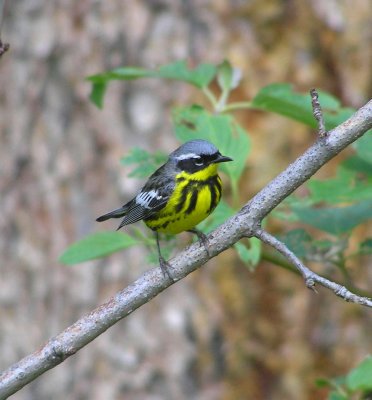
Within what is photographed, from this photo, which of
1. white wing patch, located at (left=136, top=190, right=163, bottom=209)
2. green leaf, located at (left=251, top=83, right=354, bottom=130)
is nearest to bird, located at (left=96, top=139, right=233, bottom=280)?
white wing patch, located at (left=136, top=190, right=163, bottom=209)

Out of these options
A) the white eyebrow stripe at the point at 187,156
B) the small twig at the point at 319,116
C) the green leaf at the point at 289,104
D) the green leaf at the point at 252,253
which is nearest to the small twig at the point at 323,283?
the small twig at the point at 319,116

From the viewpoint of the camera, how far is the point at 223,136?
279cm

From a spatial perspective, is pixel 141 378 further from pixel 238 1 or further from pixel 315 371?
pixel 238 1

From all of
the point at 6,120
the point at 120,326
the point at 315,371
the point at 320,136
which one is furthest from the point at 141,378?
the point at 320,136

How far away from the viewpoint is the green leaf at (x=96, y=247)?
103 inches

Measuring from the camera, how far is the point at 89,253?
261 centimetres

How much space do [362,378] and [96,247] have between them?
940 mm

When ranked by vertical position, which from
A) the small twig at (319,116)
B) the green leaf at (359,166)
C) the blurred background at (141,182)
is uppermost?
the small twig at (319,116)

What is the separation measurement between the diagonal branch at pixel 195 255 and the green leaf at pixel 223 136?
77 cm

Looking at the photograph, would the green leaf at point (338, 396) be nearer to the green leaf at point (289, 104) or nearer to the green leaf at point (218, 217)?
the green leaf at point (218, 217)

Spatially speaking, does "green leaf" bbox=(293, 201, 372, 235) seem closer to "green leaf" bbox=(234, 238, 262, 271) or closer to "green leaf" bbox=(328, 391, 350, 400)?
"green leaf" bbox=(234, 238, 262, 271)

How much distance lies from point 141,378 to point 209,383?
44 centimetres

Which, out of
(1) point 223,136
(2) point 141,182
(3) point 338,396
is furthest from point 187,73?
(2) point 141,182

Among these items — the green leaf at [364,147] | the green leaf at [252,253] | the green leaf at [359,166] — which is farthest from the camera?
the green leaf at [359,166]
